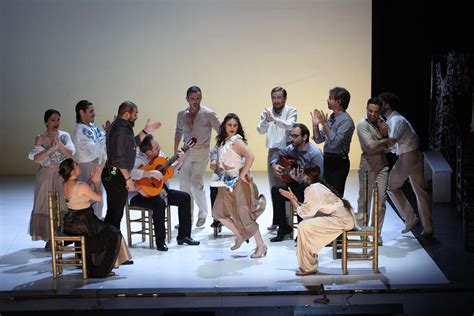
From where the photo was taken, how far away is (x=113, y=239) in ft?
24.4

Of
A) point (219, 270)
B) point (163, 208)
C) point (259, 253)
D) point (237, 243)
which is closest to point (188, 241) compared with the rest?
point (163, 208)

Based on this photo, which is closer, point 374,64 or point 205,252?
point 205,252

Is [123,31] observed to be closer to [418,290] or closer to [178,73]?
[178,73]

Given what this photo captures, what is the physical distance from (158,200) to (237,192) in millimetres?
744

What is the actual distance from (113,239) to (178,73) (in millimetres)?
5369

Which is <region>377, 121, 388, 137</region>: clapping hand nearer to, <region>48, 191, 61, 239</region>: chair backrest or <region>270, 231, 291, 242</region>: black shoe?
<region>270, 231, 291, 242</region>: black shoe

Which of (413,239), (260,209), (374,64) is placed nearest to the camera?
(260,209)

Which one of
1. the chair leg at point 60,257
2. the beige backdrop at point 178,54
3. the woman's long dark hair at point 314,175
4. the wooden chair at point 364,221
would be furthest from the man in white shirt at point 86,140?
the beige backdrop at point 178,54

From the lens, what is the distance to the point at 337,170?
8547mm

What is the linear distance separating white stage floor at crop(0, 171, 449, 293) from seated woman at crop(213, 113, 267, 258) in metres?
0.25

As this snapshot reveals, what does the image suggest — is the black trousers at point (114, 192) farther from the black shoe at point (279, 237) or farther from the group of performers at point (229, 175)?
the black shoe at point (279, 237)

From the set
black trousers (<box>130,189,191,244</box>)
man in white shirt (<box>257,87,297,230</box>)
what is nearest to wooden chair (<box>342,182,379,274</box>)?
man in white shirt (<box>257,87,297,230</box>)

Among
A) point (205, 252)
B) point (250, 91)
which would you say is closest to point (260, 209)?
point (205, 252)

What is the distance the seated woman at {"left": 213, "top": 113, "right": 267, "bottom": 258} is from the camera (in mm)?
8016
